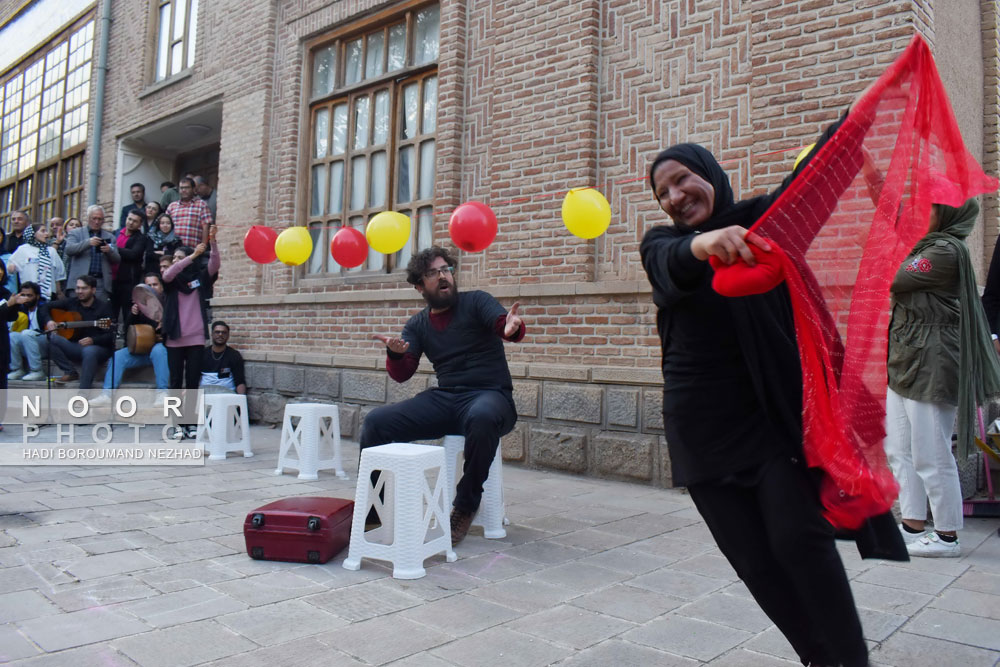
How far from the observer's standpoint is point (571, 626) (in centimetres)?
301

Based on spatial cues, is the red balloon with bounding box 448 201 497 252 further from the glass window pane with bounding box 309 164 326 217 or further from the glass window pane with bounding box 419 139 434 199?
the glass window pane with bounding box 309 164 326 217

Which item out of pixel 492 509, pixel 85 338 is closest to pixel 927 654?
pixel 492 509

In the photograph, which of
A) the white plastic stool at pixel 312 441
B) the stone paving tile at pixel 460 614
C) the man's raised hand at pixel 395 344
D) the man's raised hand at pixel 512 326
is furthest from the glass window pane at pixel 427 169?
the stone paving tile at pixel 460 614

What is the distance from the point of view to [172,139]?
13195mm

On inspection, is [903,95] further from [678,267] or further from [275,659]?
[275,659]

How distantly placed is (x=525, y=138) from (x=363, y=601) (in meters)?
4.89

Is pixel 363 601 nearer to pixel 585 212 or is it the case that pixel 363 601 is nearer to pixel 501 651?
pixel 501 651

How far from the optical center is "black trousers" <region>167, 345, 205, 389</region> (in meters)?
8.58

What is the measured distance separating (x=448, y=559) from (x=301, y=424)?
2.84 metres

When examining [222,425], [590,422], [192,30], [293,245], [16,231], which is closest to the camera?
[590,422]

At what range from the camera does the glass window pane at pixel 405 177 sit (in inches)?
331

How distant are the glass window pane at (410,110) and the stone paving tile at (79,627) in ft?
20.9

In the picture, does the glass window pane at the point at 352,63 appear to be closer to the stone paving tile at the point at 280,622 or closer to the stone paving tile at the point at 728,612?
the stone paving tile at the point at 280,622

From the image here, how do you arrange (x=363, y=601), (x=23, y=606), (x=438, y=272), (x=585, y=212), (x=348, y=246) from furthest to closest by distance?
(x=348, y=246), (x=585, y=212), (x=438, y=272), (x=363, y=601), (x=23, y=606)
